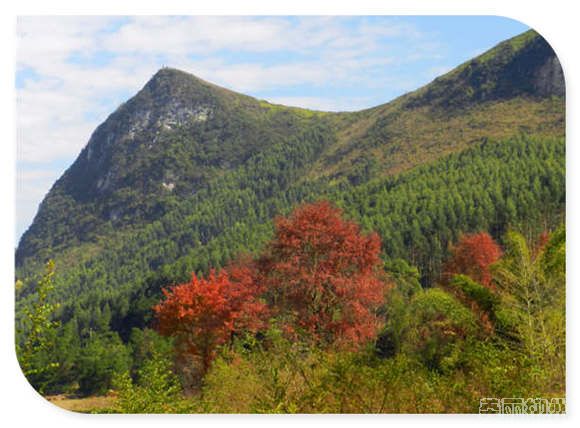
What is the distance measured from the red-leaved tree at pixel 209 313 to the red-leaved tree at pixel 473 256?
14.1 feet

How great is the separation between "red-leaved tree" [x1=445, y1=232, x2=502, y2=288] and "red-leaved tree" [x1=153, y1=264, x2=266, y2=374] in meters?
4.30

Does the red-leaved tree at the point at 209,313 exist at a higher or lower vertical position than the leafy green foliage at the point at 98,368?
higher

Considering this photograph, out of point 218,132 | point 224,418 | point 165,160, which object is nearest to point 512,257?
point 224,418

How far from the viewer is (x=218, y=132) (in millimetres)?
80875

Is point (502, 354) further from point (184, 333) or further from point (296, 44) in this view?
point (296, 44)

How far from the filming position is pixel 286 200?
48.0 m

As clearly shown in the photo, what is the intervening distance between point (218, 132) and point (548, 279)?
7423 cm

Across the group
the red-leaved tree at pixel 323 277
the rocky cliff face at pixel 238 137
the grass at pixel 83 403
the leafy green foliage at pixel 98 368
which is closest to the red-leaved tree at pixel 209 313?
the red-leaved tree at pixel 323 277

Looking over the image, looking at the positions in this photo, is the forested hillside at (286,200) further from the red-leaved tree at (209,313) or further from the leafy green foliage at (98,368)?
the red-leaved tree at (209,313)

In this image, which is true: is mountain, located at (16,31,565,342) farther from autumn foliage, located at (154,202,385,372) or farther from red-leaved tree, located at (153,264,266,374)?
autumn foliage, located at (154,202,385,372)

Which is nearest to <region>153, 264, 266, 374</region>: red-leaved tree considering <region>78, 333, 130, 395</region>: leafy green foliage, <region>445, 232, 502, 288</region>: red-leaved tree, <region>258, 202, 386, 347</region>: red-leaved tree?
Answer: <region>258, 202, 386, 347</region>: red-leaved tree

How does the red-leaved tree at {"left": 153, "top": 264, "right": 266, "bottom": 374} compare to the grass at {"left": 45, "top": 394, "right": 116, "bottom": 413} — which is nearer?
the grass at {"left": 45, "top": 394, "right": 116, "bottom": 413}

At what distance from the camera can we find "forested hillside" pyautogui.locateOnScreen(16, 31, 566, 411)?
9789 mm

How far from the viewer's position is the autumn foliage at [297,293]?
10.2 metres
